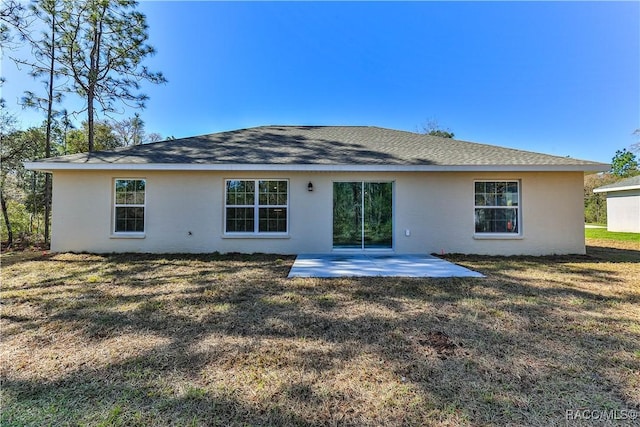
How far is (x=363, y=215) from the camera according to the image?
8.91 metres

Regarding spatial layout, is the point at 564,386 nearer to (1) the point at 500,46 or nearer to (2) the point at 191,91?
(1) the point at 500,46

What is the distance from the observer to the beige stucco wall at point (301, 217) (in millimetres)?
8648

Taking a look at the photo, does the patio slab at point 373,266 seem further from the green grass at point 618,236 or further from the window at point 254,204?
the green grass at point 618,236

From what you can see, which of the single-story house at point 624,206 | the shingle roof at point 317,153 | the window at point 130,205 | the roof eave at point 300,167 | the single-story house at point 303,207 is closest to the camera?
the roof eave at point 300,167

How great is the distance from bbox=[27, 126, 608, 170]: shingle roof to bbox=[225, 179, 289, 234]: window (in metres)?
0.77

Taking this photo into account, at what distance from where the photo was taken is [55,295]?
4715mm

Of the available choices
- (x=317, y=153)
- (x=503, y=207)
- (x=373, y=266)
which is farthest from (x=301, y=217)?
(x=503, y=207)

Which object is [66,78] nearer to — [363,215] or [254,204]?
[254,204]

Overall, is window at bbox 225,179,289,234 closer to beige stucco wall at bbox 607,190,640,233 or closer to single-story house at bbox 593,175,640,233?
single-story house at bbox 593,175,640,233

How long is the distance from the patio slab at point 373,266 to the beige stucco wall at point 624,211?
1697cm

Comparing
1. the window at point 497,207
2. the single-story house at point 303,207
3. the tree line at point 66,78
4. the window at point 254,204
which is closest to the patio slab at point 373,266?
the single-story house at point 303,207

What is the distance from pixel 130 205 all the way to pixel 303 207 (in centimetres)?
516

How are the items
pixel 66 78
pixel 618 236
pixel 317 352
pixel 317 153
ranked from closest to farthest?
pixel 317 352 < pixel 317 153 < pixel 66 78 < pixel 618 236

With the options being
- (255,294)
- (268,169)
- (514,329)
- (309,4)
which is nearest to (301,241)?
(268,169)
